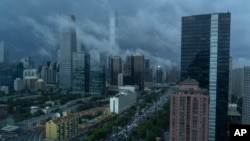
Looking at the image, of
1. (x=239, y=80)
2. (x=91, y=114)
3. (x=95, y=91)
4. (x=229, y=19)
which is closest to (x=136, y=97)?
(x=95, y=91)

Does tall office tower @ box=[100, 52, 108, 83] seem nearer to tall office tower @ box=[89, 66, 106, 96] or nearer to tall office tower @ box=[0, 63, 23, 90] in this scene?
tall office tower @ box=[89, 66, 106, 96]

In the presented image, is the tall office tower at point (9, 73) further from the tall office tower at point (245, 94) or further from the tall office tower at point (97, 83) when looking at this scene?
the tall office tower at point (245, 94)

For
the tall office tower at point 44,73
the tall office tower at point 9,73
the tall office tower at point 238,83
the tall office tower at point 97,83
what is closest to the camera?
the tall office tower at point 238,83

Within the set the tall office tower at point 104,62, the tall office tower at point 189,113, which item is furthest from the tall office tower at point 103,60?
the tall office tower at point 189,113

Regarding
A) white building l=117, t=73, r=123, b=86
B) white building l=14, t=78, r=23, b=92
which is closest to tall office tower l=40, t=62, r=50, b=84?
white building l=14, t=78, r=23, b=92

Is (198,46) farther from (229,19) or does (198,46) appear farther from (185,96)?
(185,96)

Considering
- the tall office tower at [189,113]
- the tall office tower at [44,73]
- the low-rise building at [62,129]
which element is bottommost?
the low-rise building at [62,129]

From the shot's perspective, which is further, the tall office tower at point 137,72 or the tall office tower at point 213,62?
the tall office tower at point 137,72
